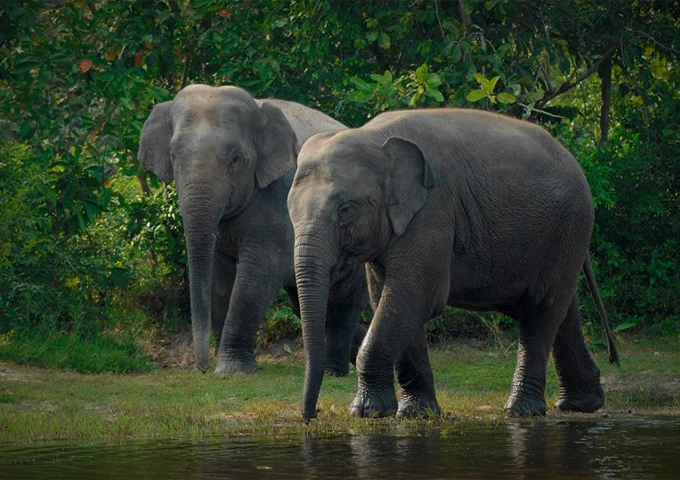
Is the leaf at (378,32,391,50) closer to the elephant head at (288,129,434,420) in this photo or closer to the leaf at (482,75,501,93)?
the leaf at (482,75,501,93)

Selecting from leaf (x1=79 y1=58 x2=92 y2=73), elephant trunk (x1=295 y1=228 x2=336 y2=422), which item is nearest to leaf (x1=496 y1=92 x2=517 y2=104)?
leaf (x1=79 y1=58 x2=92 y2=73)

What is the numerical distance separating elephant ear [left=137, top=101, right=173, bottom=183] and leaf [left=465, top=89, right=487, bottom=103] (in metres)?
2.75

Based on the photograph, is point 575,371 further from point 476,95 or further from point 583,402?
point 476,95

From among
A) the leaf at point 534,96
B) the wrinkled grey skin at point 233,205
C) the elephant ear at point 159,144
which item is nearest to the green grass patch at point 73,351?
the wrinkled grey skin at point 233,205

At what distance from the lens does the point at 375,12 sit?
50.6 ft

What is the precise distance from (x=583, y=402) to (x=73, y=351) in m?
4.73

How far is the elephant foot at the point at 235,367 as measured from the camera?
41.5 ft

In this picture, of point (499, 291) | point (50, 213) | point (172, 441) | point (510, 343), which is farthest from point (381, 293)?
point (50, 213)

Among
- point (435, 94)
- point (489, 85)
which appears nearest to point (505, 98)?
point (489, 85)

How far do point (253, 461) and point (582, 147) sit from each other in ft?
26.9

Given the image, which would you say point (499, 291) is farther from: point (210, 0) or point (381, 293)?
point (210, 0)

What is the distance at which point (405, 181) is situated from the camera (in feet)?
30.8

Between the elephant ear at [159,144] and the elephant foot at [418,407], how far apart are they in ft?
14.2

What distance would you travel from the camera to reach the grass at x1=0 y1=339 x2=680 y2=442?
938cm
